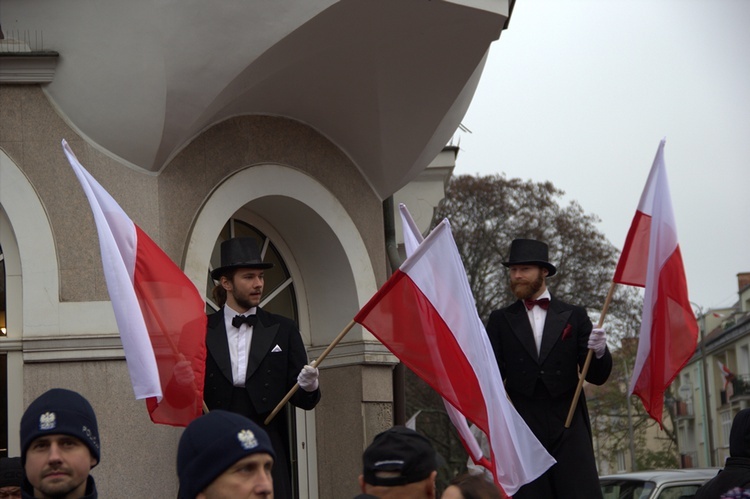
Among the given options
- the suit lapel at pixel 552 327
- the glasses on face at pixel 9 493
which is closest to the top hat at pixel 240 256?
the suit lapel at pixel 552 327

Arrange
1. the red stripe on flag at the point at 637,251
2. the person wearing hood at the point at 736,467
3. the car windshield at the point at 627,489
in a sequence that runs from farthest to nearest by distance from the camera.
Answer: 1. the car windshield at the point at 627,489
2. the red stripe on flag at the point at 637,251
3. the person wearing hood at the point at 736,467

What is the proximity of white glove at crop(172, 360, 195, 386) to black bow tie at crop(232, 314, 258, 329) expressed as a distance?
68cm

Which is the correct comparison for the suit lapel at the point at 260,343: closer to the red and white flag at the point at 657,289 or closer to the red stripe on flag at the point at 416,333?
the red stripe on flag at the point at 416,333

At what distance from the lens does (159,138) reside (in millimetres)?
10258

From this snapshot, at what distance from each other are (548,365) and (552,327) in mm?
254

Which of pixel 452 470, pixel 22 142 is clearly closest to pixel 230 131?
pixel 22 142

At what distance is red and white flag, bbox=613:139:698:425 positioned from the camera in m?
8.41

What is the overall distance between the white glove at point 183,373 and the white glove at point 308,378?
26.5 inches

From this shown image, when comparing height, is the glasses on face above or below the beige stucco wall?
below

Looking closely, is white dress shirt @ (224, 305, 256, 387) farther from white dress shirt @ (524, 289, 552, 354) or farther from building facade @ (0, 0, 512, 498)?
building facade @ (0, 0, 512, 498)

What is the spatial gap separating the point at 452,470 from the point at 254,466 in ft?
102

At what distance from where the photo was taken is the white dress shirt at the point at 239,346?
8109 millimetres

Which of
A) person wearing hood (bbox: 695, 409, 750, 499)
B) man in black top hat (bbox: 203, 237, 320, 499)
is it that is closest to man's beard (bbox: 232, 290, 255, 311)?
man in black top hat (bbox: 203, 237, 320, 499)

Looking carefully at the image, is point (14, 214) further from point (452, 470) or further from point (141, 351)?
point (452, 470)
